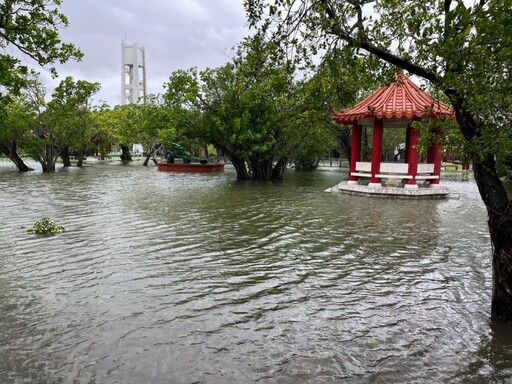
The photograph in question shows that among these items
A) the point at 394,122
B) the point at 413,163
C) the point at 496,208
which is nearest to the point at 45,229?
the point at 496,208

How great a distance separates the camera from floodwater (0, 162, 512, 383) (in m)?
3.61

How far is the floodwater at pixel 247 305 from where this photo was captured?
3605 millimetres

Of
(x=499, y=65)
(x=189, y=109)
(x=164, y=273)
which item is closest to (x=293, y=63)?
(x=499, y=65)

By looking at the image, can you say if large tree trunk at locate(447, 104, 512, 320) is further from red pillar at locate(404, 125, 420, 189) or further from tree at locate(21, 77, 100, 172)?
tree at locate(21, 77, 100, 172)

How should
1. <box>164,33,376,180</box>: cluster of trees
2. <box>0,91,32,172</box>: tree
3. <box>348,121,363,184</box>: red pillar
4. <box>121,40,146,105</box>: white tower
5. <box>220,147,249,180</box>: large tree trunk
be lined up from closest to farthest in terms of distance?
1. <box>348,121,363,184</box>: red pillar
2. <box>164,33,376,180</box>: cluster of trees
3. <box>220,147,249,180</box>: large tree trunk
4. <box>0,91,32,172</box>: tree
5. <box>121,40,146,105</box>: white tower

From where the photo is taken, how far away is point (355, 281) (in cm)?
595

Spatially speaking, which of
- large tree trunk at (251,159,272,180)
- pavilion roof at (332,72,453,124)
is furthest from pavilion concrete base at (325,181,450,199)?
large tree trunk at (251,159,272,180)

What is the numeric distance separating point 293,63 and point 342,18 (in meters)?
1.31

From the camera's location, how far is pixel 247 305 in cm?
499

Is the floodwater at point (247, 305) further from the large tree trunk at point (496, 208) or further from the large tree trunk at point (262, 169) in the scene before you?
the large tree trunk at point (262, 169)

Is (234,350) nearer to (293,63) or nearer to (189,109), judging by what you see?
(293,63)

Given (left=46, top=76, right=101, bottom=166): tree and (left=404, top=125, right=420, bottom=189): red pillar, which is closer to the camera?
(left=404, top=125, right=420, bottom=189): red pillar

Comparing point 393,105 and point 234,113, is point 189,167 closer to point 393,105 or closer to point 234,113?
point 234,113

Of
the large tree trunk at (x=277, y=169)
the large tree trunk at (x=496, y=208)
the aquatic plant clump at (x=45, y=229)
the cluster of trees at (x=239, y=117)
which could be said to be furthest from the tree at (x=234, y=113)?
the large tree trunk at (x=496, y=208)
